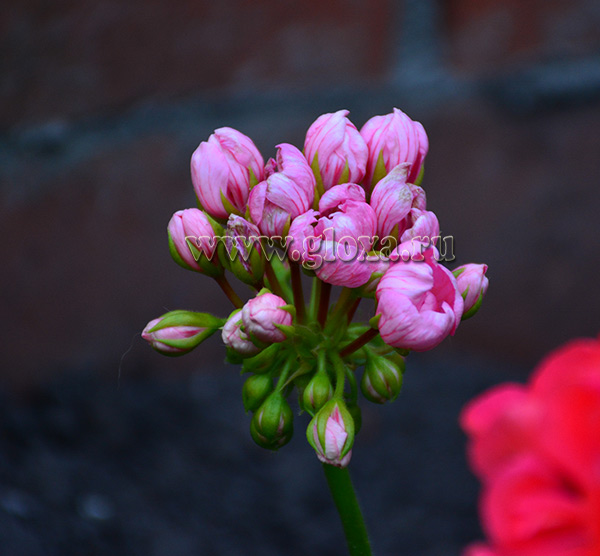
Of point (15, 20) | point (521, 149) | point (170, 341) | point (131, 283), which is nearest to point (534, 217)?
point (521, 149)

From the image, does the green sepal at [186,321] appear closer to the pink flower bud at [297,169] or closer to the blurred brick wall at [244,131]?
the pink flower bud at [297,169]

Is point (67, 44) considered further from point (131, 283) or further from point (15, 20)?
point (131, 283)

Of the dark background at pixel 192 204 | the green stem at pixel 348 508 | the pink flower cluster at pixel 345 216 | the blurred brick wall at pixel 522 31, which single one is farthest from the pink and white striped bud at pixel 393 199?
the blurred brick wall at pixel 522 31

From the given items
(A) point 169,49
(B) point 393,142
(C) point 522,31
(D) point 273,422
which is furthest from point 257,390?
(C) point 522,31

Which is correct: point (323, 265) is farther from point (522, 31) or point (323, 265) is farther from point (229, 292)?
point (522, 31)

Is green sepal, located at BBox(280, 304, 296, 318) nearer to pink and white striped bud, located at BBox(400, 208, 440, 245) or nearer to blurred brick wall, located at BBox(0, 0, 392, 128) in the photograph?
pink and white striped bud, located at BBox(400, 208, 440, 245)

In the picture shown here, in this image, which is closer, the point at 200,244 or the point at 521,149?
the point at 200,244
